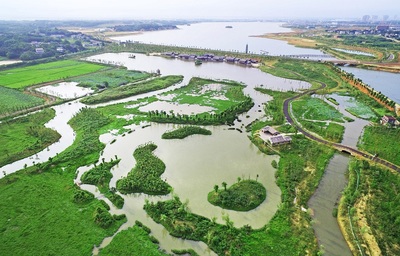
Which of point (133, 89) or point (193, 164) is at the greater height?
point (133, 89)

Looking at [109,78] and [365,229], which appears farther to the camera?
[109,78]

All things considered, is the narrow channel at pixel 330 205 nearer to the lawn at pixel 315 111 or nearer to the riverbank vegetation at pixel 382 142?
the riverbank vegetation at pixel 382 142

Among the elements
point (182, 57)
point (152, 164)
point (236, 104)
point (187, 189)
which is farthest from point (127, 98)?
point (182, 57)

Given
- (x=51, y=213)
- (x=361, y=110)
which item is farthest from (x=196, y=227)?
(x=361, y=110)

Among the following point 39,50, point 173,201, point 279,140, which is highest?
point 39,50

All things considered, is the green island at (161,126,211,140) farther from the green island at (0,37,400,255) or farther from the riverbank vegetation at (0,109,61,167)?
the riverbank vegetation at (0,109,61,167)

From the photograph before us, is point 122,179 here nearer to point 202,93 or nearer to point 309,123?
point 309,123

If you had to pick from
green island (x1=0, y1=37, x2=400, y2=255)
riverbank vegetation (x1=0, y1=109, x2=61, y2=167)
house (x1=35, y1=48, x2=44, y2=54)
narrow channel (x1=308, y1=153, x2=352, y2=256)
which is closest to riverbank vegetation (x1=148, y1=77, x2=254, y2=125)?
green island (x1=0, y1=37, x2=400, y2=255)

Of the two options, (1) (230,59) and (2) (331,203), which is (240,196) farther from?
(1) (230,59)
